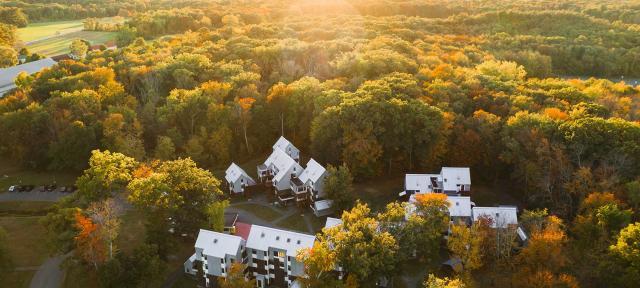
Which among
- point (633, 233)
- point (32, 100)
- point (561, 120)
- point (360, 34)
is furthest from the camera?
point (360, 34)

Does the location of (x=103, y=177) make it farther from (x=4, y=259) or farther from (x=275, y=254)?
(x=275, y=254)

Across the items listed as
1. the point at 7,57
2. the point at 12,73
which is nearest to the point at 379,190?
the point at 12,73

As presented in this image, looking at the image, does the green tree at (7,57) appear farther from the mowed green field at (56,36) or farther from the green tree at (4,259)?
the green tree at (4,259)

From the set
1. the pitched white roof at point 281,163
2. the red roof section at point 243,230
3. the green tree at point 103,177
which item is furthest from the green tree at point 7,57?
the red roof section at point 243,230

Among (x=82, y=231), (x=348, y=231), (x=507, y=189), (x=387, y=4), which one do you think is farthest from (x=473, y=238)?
(x=387, y=4)

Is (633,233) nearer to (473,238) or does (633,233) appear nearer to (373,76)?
(473,238)

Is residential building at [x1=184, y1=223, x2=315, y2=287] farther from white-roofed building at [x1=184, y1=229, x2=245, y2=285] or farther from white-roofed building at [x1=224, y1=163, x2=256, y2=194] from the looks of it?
white-roofed building at [x1=224, y1=163, x2=256, y2=194]

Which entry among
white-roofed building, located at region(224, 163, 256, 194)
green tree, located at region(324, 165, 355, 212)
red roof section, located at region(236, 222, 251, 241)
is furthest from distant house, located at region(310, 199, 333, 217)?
white-roofed building, located at region(224, 163, 256, 194)
